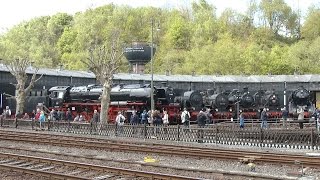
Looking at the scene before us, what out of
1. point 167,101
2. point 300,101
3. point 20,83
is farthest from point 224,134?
point 20,83

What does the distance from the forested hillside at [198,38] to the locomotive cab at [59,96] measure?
34.2 metres

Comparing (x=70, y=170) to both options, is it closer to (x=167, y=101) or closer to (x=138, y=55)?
(x=167, y=101)

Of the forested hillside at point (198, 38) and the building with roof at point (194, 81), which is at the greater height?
the forested hillside at point (198, 38)

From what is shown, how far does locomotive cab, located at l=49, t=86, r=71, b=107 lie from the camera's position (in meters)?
44.2

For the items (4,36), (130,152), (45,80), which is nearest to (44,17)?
(4,36)

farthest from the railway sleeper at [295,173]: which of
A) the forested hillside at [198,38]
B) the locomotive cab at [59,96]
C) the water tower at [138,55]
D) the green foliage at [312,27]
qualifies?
the green foliage at [312,27]

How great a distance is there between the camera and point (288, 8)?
10038 cm

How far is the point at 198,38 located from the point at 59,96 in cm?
5267

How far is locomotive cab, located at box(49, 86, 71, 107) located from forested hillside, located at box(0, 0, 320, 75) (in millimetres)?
34243

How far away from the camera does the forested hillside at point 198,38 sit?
3034 inches

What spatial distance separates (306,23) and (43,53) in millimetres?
53871

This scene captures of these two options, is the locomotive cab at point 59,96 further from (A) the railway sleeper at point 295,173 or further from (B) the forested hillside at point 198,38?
(B) the forested hillside at point 198,38

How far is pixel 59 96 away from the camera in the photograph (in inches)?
1750

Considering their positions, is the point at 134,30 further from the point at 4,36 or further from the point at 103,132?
the point at 103,132
